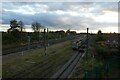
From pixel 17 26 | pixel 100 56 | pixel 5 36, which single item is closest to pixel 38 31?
pixel 17 26

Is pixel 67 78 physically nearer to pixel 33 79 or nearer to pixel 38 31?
pixel 33 79

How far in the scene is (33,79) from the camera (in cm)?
2370

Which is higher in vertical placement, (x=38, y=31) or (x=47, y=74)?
(x=38, y=31)

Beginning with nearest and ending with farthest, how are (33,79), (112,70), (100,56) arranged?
1. (33,79)
2. (112,70)
3. (100,56)

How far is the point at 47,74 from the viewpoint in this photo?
26672 millimetres

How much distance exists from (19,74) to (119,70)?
1174cm

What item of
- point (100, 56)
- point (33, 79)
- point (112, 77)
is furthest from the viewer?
point (100, 56)

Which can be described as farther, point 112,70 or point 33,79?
point 112,70

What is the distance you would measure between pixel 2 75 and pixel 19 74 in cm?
200

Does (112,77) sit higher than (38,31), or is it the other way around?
(38,31)

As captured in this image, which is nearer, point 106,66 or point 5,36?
point 106,66

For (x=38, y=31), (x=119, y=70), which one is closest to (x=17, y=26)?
(x=38, y=31)

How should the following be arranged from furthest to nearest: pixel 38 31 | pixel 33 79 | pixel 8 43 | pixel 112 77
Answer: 1. pixel 38 31
2. pixel 8 43
3. pixel 112 77
4. pixel 33 79

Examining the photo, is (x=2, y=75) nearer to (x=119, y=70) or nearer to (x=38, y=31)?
(x=119, y=70)
